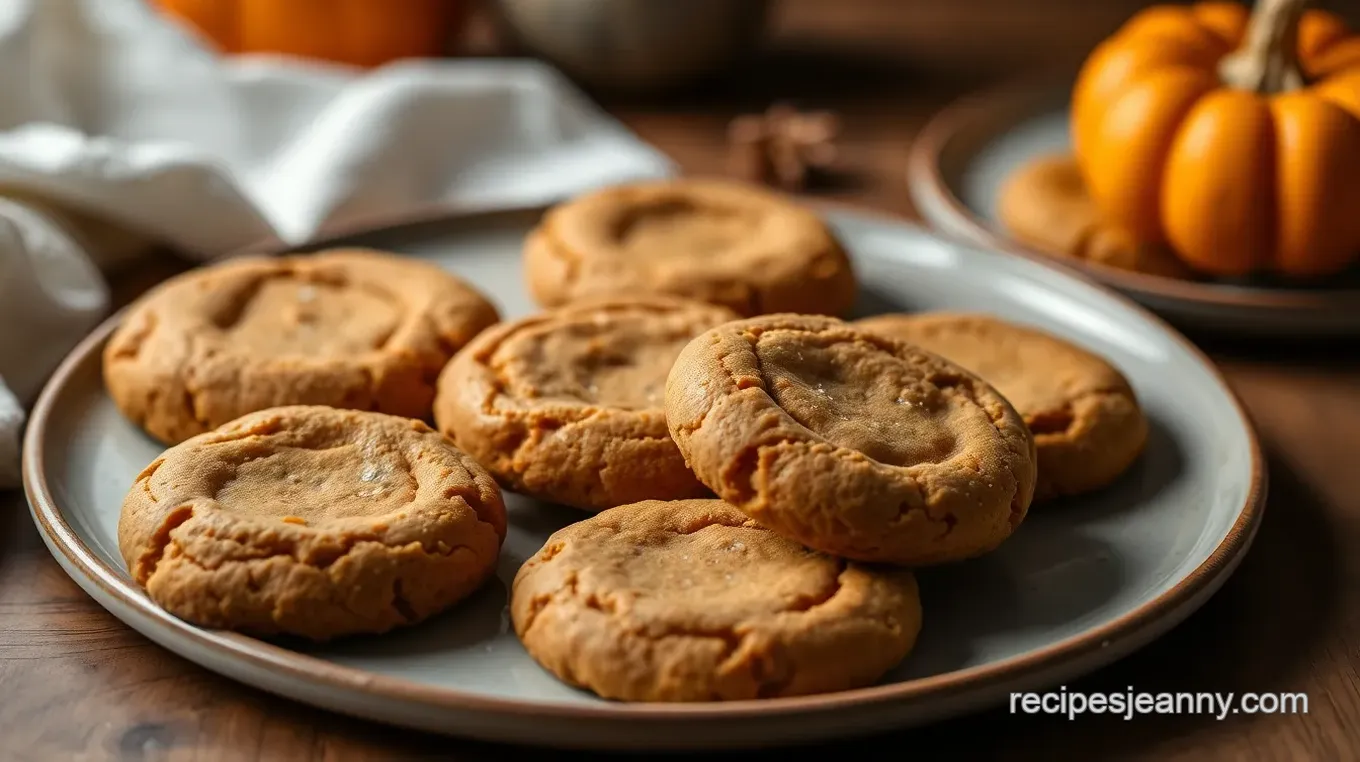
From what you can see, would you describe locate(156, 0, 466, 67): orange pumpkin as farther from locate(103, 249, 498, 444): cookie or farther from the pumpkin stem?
the pumpkin stem

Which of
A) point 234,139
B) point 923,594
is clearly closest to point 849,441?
point 923,594

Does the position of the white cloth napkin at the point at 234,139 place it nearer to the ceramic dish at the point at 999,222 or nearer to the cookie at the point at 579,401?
the ceramic dish at the point at 999,222

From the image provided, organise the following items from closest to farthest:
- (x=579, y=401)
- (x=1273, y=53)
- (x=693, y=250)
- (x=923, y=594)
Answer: (x=923, y=594)
(x=579, y=401)
(x=693, y=250)
(x=1273, y=53)

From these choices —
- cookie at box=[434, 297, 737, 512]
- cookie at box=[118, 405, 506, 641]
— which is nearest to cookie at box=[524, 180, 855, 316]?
cookie at box=[434, 297, 737, 512]

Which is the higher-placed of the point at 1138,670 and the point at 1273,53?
the point at 1273,53

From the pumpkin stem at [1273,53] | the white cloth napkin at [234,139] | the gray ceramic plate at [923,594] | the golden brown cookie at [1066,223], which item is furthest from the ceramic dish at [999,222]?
the white cloth napkin at [234,139]

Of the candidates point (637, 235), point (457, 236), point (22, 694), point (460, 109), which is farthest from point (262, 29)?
point (22, 694)

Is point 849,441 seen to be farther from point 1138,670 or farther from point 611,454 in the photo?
point 1138,670
